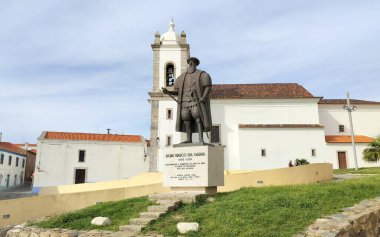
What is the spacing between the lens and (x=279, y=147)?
2702 centimetres

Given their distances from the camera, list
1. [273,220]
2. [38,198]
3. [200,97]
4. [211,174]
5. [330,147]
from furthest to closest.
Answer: [330,147]
[38,198]
[200,97]
[211,174]
[273,220]

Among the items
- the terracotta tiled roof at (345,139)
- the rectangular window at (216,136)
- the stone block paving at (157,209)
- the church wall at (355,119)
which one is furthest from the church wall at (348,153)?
the stone block paving at (157,209)

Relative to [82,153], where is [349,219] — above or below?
below

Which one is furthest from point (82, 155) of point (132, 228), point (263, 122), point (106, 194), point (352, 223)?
point (352, 223)

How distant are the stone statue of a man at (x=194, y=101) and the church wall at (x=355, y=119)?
2406 centimetres

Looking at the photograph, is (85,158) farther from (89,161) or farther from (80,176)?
(80,176)

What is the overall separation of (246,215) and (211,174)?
2464mm

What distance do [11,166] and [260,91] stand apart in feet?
102

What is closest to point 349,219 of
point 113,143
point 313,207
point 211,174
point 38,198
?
point 313,207

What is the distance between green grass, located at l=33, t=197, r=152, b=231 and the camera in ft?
Result: 22.7

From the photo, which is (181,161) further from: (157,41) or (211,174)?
(157,41)

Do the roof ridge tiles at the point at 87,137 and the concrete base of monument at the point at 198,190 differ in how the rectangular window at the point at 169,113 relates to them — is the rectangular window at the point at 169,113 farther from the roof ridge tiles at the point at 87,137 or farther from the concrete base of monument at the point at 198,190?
the concrete base of monument at the point at 198,190

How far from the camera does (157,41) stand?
97.6 ft

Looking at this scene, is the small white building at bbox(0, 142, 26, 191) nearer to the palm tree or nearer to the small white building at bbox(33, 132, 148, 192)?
the small white building at bbox(33, 132, 148, 192)
